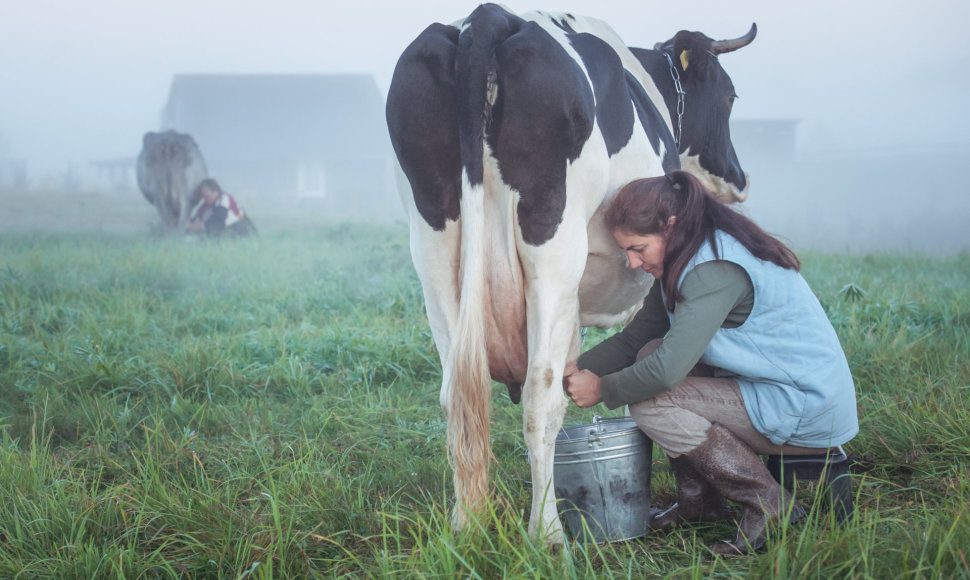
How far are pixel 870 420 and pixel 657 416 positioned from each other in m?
1.37

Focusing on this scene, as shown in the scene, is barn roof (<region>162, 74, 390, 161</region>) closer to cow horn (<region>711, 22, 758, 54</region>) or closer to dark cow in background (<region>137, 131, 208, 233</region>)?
dark cow in background (<region>137, 131, 208, 233</region>)

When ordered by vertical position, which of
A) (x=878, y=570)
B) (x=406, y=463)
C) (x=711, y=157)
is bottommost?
(x=406, y=463)

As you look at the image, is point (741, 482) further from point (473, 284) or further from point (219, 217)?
point (219, 217)

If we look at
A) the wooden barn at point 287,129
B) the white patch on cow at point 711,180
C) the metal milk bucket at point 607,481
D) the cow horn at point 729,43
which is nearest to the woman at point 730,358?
the metal milk bucket at point 607,481

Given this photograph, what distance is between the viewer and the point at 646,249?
2.48 metres

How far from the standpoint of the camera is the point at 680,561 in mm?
2312

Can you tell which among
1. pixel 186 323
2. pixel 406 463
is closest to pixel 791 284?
pixel 406 463

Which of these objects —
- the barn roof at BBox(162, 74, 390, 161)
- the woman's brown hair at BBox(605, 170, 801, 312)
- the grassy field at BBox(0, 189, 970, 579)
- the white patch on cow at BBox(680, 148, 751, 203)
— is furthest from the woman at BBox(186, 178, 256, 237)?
the barn roof at BBox(162, 74, 390, 161)

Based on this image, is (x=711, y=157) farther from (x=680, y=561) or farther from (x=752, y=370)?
(x=680, y=561)

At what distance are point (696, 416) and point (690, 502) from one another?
14.2 inches

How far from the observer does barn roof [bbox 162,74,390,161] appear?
25.6 meters

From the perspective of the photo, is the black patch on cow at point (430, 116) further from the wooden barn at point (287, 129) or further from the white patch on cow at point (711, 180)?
the wooden barn at point (287, 129)

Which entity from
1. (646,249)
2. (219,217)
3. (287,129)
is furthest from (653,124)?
(287,129)

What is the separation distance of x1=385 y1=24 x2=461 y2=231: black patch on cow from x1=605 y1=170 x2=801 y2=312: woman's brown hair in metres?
0.59
